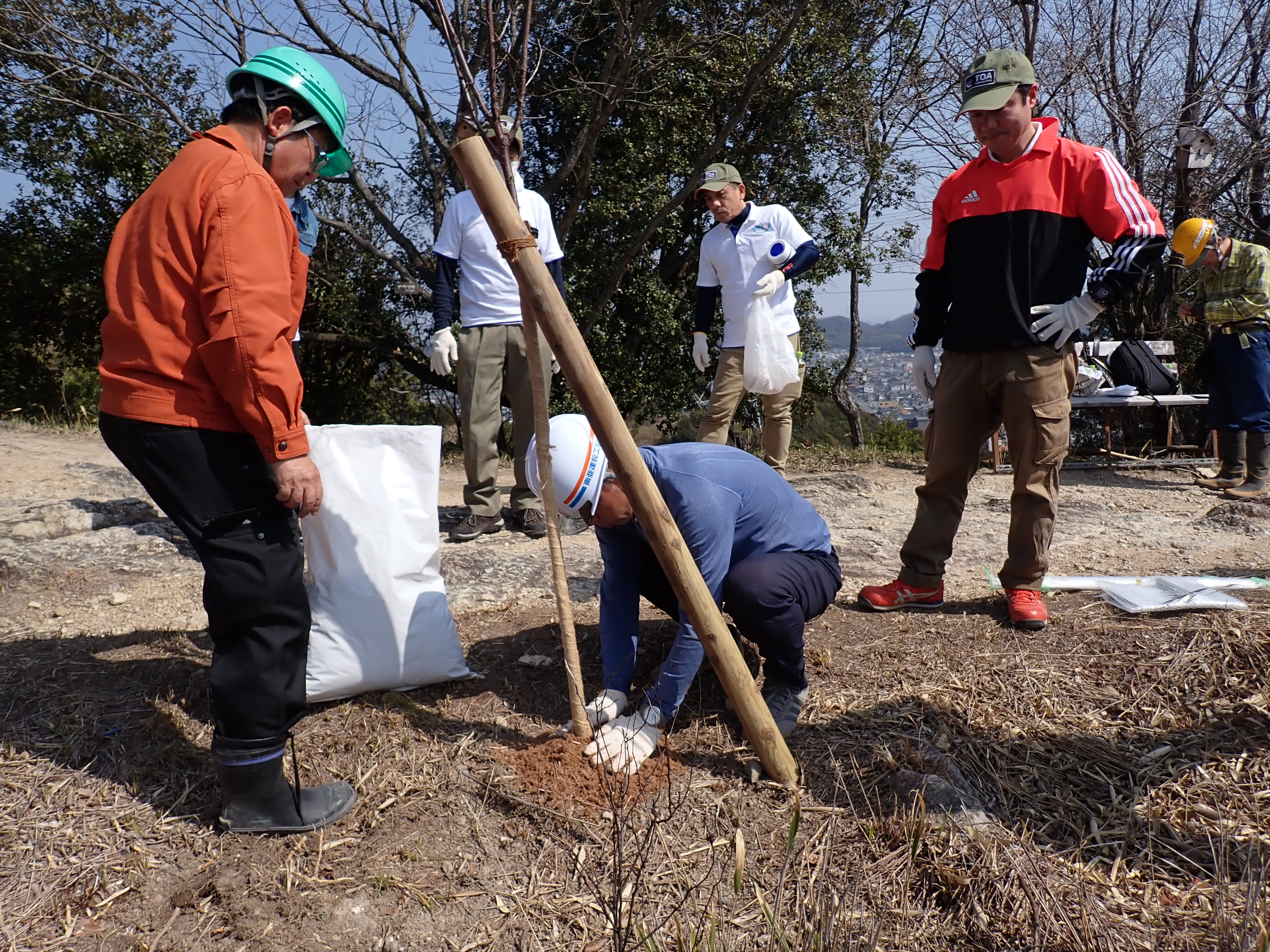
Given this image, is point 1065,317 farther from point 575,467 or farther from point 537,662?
point 537,662

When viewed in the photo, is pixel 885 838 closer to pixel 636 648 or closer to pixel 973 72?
pixel 636 648

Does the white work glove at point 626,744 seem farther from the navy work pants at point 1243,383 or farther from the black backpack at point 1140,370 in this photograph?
the black backpack at point 1140,370

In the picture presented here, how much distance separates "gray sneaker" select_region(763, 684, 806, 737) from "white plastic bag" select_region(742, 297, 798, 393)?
2504 mm

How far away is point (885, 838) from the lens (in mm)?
A: 2080

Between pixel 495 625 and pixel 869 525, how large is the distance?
2657mm

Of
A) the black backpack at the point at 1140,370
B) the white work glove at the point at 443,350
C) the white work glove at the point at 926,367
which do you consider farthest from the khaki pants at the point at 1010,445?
the black backpack at the point at 1140,370

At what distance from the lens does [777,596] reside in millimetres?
2383

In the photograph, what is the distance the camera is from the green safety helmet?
1.96 metres

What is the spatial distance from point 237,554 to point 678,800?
3.95 feet

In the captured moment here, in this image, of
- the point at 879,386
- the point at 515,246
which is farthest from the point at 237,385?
the point at 879,386

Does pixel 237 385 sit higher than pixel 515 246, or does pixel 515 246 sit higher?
pixel 515 246

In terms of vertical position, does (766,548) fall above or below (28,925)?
above

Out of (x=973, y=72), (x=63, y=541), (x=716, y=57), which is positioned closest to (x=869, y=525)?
(x=973, y=72)

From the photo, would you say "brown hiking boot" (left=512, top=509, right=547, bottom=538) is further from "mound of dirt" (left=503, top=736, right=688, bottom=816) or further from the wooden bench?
the wooden bench
